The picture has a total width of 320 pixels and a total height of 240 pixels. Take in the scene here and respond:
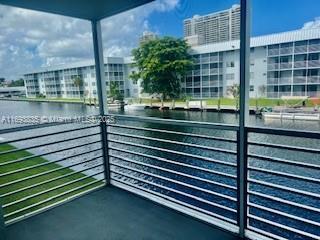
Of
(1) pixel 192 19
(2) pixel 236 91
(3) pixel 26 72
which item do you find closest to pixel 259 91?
(2) pixel 236 91

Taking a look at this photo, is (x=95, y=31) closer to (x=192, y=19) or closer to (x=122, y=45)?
(x=122, y=45)

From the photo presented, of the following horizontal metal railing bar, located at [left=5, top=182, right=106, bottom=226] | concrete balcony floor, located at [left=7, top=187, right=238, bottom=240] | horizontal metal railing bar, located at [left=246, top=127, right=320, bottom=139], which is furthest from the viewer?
horizontal metal railing bar, located at [left=5, top=182, right=106, bottom=226]

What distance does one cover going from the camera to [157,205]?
7.22 ft

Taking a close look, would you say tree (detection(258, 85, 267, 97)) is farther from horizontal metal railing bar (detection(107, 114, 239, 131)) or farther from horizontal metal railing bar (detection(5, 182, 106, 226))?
horizontal metal railing bar (detection(5, 182, 106, 226))

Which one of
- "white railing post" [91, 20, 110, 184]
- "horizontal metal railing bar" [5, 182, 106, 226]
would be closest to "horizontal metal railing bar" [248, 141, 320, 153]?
"white railing post" [91, 20, 110, 184]

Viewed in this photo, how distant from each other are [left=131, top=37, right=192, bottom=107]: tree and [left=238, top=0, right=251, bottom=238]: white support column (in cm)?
70

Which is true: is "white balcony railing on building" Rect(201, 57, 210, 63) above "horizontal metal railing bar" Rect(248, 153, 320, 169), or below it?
above

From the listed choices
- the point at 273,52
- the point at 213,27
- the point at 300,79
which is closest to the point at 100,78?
the point at 213,27

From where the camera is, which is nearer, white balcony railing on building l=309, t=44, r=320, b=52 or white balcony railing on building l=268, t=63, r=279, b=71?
white balcony railing on building l=309, t=44, r=320, b=52

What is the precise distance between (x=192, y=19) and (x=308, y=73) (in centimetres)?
98

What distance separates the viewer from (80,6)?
199 cm

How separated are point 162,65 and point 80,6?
872 millimetres

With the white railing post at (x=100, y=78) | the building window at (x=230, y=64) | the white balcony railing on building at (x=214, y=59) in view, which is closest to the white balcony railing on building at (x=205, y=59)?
the white balcony railing on building at (x=214, y=59)

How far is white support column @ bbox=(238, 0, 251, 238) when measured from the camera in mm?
1468
